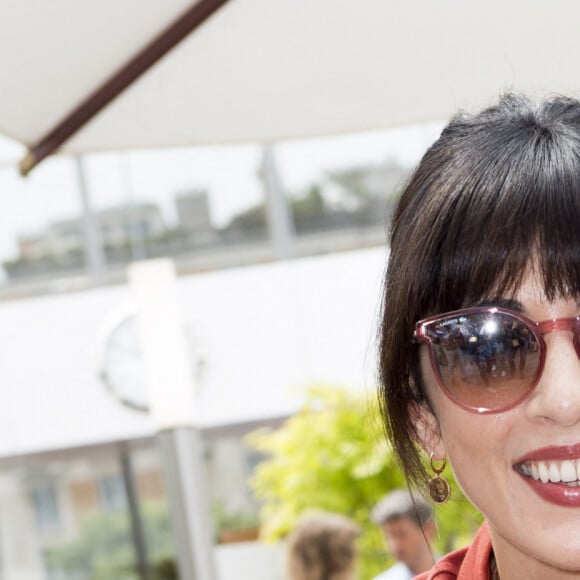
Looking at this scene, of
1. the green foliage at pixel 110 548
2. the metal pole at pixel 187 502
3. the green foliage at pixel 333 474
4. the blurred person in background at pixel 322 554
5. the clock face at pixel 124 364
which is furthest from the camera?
the green foliage at pixel 110 548

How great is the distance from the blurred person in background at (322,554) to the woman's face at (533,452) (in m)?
3.62


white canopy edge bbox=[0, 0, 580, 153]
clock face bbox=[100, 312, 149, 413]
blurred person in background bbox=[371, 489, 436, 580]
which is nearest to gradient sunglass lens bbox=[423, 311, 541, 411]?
white canopy edge bbox=[0, 0, 580, 153]

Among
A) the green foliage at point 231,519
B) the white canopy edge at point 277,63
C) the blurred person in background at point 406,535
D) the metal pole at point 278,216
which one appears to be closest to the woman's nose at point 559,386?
the white canopy edge at point 277,63

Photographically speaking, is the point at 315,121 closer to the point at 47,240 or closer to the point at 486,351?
the point at 486,351

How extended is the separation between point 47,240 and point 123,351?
1.34 meters

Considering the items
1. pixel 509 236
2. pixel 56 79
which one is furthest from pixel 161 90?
pixel 509 236

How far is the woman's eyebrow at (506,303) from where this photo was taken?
3.61 feet

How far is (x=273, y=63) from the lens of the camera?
1821 millimetres

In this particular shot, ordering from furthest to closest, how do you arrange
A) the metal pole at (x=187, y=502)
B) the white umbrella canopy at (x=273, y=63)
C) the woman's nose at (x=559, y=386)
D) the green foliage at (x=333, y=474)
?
the green foliage at (x=333, y=474), the metal pole at (x=187, y=502), the white umbrella canopy at (x=273, y=63), the woman's nose at (x=559, y=386)

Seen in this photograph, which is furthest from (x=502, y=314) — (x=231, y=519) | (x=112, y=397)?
(x=231, y=519)

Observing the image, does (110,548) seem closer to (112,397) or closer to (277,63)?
(112,397)

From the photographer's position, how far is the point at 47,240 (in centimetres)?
1075

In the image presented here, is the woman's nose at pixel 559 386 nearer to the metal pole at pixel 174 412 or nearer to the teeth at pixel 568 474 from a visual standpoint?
the teeth at pixel 568 474

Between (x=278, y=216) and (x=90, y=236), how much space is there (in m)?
1.55
